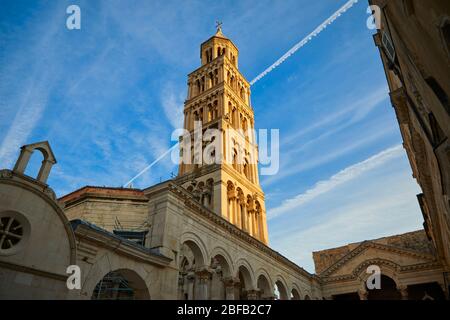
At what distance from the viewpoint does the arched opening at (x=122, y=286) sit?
13414 millimetres

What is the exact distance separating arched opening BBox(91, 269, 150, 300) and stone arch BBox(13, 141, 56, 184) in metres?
5.02

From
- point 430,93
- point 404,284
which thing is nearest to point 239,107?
point 404,284

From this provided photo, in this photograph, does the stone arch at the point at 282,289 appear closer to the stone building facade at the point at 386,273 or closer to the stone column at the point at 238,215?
the stone column at the point at 238,215

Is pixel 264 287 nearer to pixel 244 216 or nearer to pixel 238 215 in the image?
pixel 238 215

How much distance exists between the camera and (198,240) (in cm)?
1719

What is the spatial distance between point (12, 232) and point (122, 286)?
10711 mm

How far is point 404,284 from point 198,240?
993 inches

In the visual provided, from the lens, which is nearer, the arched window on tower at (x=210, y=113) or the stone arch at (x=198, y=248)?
the stone arch at (x=198, y=248)

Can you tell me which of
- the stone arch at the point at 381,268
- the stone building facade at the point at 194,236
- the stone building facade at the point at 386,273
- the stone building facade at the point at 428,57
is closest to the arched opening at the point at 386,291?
the stone building facade at the point at 386,273

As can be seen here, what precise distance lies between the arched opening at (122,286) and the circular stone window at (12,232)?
4.35 meters

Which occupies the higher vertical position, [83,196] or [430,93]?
[83,196]

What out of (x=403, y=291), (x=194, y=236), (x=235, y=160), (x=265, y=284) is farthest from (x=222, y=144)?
(x=403, y=291)

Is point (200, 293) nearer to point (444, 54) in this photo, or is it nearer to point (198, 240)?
point (198, 240)

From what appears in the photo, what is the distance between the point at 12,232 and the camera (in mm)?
9867
